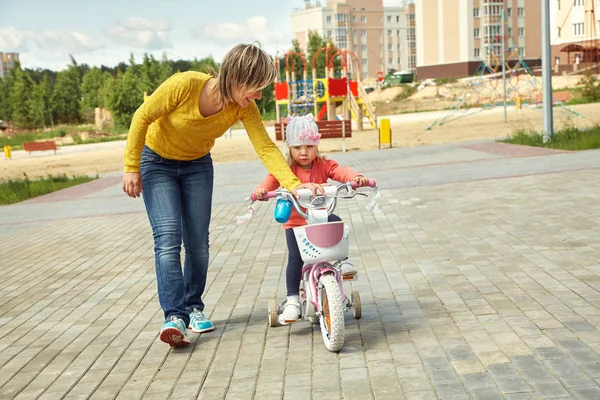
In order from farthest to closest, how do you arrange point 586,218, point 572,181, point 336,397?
point 572,181 < point 586,218 < point 336,397

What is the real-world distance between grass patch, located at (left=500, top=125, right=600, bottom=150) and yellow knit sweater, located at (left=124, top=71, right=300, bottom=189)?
487 inches

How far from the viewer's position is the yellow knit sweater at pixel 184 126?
4.32 metres

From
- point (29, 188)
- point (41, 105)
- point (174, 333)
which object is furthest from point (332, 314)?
point (41, 105)

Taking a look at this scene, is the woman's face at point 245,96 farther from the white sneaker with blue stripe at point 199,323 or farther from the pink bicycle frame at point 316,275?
the white sneaker with blue stripe at point 199,323

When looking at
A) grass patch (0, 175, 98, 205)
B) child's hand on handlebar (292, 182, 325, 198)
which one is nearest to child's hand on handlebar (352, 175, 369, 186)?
child's hand on handlebar (292, 182, 325, 198)

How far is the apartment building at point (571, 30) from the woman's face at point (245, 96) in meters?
68.4

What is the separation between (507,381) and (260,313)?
6.90ft

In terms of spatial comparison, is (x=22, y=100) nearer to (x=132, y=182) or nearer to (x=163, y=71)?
(x=163, y=71)

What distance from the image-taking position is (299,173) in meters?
4.71

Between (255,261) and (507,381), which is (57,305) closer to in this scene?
(255,261)

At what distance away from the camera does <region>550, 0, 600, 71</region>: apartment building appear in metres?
70.0

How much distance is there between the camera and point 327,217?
170 inches

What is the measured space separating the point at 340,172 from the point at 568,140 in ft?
42.6

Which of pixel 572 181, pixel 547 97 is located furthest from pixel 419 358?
pixel 547 97
